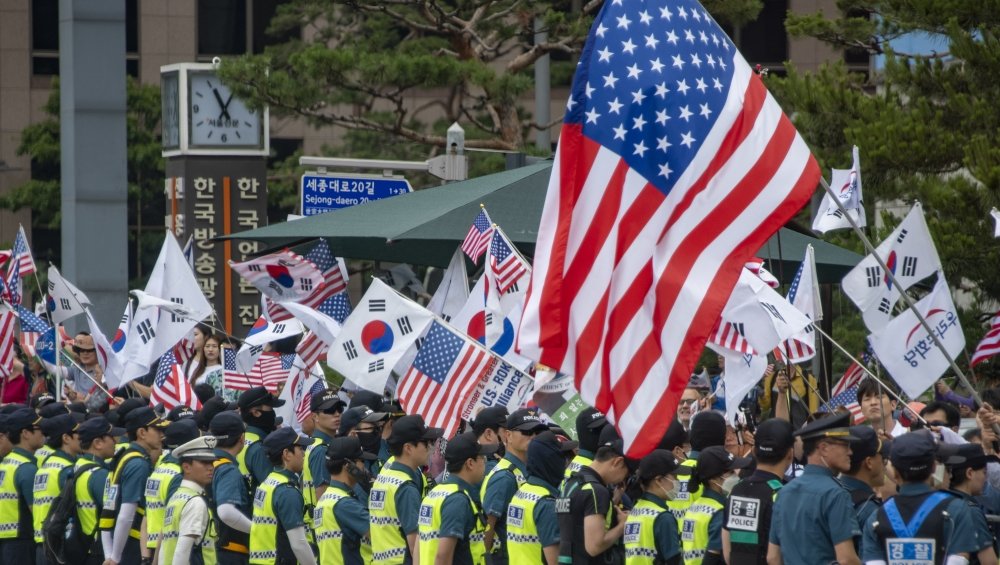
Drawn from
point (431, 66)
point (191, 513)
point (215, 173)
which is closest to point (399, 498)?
point (191, 513)

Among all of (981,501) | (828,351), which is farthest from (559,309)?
(828,351)

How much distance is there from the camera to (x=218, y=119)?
24.9m

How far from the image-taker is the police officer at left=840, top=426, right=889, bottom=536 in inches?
334

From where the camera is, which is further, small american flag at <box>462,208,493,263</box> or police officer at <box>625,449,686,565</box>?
small american flag at <box>462,208,493,263</box>

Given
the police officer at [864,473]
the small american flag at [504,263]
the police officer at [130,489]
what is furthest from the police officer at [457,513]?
the police officer at [130,489]

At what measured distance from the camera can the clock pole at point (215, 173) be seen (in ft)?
79.8

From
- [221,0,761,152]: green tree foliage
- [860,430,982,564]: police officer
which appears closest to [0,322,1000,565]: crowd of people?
[860,430,982,564]: police officer

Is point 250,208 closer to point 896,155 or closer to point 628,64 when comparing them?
point 896,155

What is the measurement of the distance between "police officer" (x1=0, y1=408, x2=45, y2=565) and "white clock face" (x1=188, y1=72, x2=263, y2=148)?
10759 millimetres

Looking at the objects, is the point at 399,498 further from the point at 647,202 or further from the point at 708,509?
the point at 647,202

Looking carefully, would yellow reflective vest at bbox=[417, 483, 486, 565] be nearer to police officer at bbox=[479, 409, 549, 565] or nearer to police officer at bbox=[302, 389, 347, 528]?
police officer at bbox=[479, 409, 549, 565]

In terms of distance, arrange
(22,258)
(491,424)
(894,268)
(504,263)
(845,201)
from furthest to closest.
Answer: (22,258), (845,201), (504,263), (894,268), (491,424)

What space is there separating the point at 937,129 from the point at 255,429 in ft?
22.7

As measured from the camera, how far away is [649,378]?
798 centimetres
